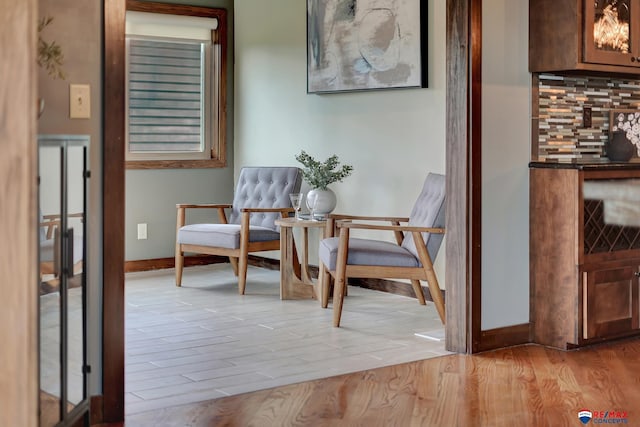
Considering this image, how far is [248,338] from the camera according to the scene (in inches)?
191

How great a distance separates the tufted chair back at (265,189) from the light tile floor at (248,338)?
49 centimetres

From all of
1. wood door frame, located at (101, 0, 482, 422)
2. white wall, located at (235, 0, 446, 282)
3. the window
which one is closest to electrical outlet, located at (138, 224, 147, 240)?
the window

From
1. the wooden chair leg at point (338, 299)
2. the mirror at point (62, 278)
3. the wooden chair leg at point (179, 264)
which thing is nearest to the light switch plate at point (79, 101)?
the mirror at point (62, 278)

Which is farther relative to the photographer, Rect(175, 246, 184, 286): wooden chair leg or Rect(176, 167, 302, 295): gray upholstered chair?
Rect(175, 246, 184, 286): wooden chair leg

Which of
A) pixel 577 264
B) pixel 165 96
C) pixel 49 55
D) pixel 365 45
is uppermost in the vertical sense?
pixel 365 45

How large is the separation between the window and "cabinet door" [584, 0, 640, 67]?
3764 mm

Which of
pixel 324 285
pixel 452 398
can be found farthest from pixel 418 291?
pixel 452 398

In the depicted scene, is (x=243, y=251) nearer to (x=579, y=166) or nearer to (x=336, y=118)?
(x=336, y=118)

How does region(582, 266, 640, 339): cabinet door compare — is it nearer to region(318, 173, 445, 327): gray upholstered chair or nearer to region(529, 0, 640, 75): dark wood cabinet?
region(318, 173, 445, 327): gray upholstered chair

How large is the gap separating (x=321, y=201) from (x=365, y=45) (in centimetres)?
111

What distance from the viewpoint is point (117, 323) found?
3.39 metres

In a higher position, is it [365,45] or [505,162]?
[365,45]

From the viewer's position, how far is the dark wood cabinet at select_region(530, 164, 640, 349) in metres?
4.48

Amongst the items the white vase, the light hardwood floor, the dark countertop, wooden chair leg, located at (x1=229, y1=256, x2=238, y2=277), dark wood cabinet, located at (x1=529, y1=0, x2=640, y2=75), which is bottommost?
the light hardwood floor
